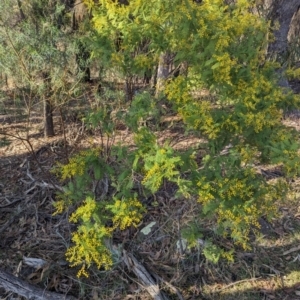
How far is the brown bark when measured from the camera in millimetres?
2943

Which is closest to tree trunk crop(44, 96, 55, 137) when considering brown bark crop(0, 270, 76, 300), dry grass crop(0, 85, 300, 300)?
dry grass crop(0, 85, 300, 300)

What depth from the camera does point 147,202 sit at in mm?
4031

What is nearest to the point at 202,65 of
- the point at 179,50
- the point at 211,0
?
the point at 179,50

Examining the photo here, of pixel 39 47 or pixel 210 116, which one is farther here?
pixel 39 47

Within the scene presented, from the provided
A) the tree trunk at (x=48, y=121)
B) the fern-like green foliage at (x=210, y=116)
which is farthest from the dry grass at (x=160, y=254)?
the tree trunk at (x=48, y=121)

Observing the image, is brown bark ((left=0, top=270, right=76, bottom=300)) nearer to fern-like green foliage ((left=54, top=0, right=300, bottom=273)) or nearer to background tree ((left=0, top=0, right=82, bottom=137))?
fern-like green foliage ((left=54, top=0, right=300, bottom=273))

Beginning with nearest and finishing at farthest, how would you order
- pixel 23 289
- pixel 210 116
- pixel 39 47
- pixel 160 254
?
pixel 210 116 → pixel 23 289 → pixel 160 254 → pixel 39 47

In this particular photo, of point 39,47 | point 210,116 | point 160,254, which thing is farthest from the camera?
point 39,47

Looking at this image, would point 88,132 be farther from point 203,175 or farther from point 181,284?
point 203,175

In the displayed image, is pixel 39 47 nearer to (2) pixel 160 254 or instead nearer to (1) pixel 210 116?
(2) pixel 160 254

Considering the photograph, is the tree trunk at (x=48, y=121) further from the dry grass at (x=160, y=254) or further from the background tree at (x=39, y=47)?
the dry grass at (x=160, y=254)

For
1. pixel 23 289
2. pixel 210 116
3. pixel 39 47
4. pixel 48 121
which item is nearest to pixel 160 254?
pixel 23 289

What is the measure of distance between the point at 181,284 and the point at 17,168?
9.27 ft

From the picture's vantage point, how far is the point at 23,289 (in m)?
2.96
